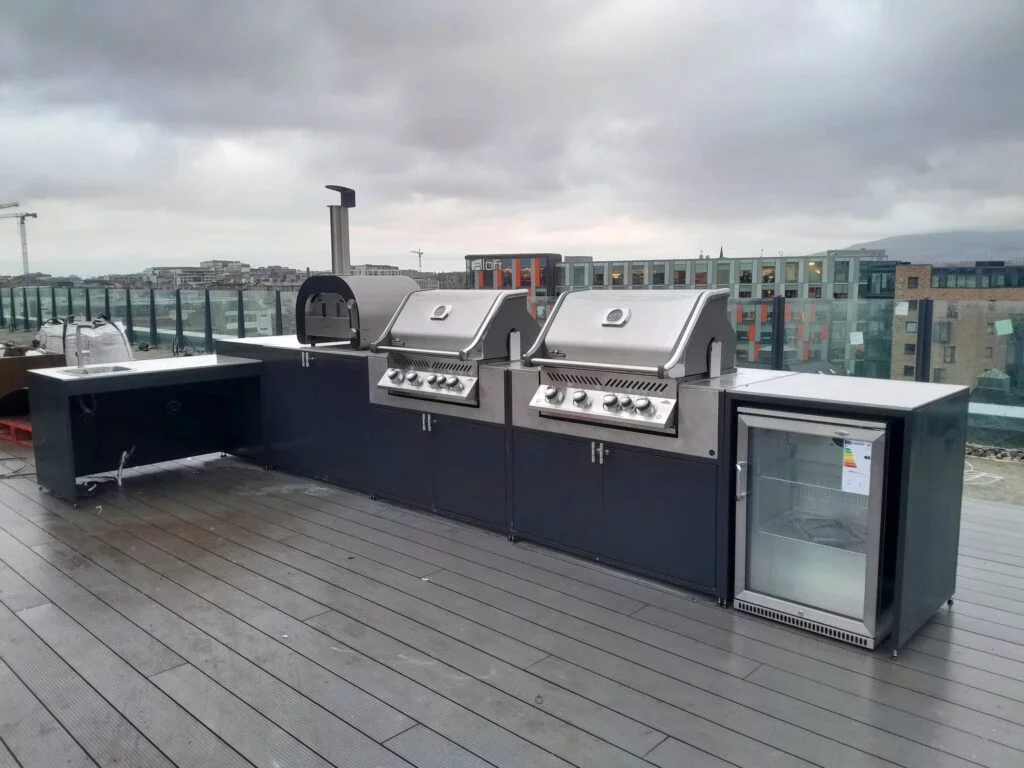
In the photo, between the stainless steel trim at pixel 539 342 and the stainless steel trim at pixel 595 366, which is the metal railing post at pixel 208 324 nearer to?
the stainless steel trim at pixel 539 342

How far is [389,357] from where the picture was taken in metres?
4.02

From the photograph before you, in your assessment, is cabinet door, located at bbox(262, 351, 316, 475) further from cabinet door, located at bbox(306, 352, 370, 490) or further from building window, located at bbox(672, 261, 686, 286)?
building window, located at bbox(672, 261, 686, 286)

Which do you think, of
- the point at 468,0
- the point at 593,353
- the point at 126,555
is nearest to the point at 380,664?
the point at 593,353

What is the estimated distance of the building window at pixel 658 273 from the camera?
659 cm

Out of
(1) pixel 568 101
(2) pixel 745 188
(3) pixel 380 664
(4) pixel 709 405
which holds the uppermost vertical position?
(1) pixel 568 101

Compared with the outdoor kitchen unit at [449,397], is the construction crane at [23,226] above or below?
above

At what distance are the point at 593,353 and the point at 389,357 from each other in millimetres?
1355

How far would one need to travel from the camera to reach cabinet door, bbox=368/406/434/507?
4.02 m

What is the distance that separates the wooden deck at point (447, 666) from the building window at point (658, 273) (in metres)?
3.50

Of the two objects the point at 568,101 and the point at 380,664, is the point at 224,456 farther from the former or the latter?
the point at 568,101

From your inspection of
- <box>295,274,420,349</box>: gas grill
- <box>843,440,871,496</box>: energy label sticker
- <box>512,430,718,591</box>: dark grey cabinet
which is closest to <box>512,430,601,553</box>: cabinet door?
<box>512,430,718,591</box>: dark grey cabinet

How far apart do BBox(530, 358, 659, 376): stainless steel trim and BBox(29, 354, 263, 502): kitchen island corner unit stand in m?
2.59

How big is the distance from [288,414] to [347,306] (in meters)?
0.91

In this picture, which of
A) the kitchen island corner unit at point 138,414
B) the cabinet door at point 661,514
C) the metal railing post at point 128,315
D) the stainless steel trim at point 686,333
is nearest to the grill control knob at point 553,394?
the cabinet door at point 661,514
